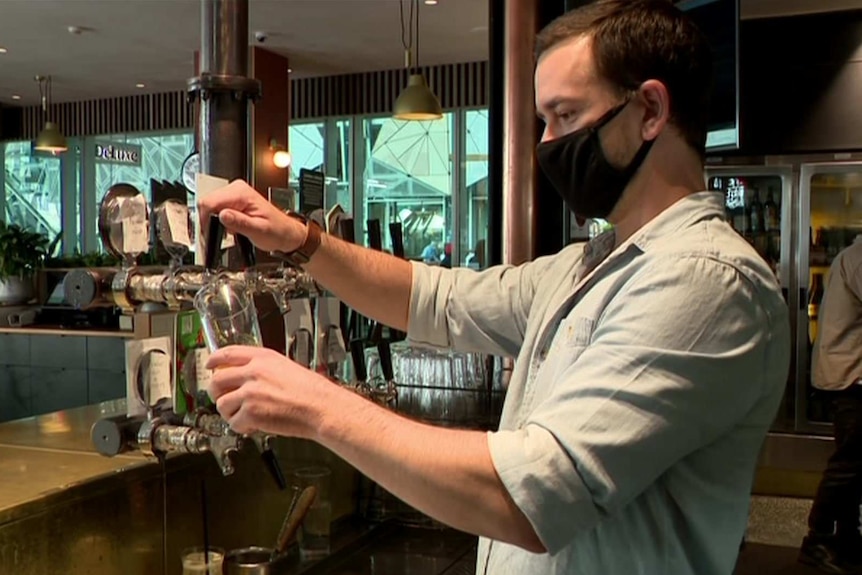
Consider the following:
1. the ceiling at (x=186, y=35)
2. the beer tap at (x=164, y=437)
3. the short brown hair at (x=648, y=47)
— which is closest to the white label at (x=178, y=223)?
the beer tap at (x=164, y=437)

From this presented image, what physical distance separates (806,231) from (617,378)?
4.77 meters

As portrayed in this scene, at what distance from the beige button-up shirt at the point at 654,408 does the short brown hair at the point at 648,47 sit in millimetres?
127

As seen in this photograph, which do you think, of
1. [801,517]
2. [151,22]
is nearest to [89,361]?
[151,22]

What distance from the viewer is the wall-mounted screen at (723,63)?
2.85m

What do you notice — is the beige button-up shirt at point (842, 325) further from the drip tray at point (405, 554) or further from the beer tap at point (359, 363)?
the beer tap at point (359, 363)

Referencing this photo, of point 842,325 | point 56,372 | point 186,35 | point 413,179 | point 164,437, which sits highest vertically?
point 186,35

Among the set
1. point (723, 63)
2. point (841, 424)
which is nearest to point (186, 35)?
point (723, 63)

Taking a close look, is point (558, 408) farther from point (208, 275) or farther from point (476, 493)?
point (208, 275)

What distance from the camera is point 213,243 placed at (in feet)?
3.94

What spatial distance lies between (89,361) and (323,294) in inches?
219

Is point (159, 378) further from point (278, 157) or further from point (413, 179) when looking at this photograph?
point (413, 179)

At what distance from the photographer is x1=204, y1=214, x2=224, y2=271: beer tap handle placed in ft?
3.92

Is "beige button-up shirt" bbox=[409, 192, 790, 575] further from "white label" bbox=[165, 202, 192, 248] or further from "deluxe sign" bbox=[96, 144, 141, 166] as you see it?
"deluxe sign" bbox=[96, 144, 141, 166]

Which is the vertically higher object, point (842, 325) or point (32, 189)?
point (32, 189)
